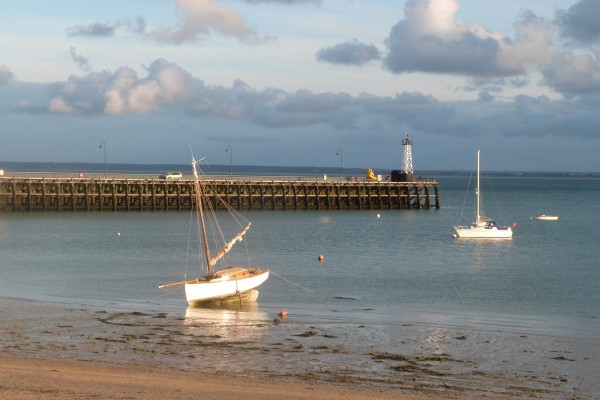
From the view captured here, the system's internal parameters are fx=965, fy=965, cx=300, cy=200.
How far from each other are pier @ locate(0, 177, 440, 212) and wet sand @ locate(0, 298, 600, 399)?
6649 centimetres

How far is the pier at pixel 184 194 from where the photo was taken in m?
102

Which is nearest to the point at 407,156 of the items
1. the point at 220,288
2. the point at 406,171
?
the point at 406,171

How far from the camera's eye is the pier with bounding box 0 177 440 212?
336 feet

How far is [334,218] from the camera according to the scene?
103m

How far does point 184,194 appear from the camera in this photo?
350ft

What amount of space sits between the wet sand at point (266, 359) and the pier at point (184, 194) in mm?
66494

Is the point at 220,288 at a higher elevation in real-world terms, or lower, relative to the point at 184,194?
lower

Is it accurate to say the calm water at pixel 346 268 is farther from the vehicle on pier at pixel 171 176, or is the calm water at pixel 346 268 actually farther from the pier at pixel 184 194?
the vehicle on pier at pixel 171 176

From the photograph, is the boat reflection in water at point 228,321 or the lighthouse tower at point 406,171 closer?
the boat reflection in water at point 228,321

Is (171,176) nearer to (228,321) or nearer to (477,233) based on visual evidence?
(477,233)

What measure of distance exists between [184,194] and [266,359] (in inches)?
3107

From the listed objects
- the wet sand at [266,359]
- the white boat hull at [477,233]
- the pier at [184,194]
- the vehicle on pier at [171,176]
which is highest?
the vehicle on pier at [171,176]

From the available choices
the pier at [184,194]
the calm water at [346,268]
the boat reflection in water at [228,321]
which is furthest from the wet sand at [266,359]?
the pier at [184,194]

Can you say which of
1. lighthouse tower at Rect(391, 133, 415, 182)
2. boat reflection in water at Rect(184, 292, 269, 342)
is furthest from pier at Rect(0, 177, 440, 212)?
boat reflection in water at Rect(184, 292, 269, 342)
